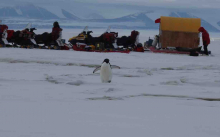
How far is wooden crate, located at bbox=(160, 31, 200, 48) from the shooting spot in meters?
14.4

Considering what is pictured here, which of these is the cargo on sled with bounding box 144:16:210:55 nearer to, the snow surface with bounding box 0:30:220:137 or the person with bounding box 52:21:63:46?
the person with bounding box 52:21:63:46

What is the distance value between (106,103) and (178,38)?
9.80 metres

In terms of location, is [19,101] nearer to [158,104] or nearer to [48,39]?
[158,104]

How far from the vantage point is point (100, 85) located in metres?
6.60

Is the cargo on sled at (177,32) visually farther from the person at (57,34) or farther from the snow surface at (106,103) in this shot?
the snow surface at (106,103)

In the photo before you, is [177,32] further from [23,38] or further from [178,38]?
[23,38]

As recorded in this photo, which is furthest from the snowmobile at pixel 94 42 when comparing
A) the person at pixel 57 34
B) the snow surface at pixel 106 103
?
the snow surface at pixel 106 103

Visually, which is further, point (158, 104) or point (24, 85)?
point (24, 85)

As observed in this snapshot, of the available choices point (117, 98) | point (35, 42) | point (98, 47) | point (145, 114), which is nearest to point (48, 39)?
point (35, 42)

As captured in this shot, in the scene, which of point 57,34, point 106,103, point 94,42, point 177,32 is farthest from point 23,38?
point 106,103

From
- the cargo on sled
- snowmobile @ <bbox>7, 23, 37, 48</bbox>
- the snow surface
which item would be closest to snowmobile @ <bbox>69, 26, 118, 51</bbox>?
snowmobile @ <bbox>7, 23, 37, 48</bbox>

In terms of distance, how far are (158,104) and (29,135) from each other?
210 centimetres

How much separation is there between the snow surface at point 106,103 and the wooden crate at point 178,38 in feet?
17.9

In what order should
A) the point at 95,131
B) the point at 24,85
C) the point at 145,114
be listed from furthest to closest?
the point at 24,85, the point at 145,114, the point at 95,131
